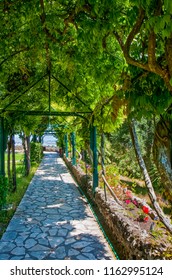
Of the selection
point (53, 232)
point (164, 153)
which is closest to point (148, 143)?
point (53, 232)

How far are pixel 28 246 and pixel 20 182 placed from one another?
24.5 ft

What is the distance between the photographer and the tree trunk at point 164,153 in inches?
116

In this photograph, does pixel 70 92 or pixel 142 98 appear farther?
pixel 70 92

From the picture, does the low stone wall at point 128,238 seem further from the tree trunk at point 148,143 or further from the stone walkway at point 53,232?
the tree trunk at point 148,143

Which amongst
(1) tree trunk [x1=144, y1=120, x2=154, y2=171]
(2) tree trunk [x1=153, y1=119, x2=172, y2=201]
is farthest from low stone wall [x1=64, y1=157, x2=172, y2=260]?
(1) tree trunk [x1=144, y1=120, x2=154, y2=171]

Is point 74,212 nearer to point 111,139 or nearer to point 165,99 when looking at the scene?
point 165,99

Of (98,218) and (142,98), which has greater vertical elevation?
(142,98)

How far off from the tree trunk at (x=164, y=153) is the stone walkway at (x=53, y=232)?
2.63 metres

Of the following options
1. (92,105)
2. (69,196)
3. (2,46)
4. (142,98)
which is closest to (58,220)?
(69,196)

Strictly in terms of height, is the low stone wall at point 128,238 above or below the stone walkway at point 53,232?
above

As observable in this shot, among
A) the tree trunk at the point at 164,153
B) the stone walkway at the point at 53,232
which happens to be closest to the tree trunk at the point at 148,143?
the stone walkway at the point at 53,232

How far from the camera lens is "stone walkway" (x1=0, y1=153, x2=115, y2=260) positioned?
5.09 meters
